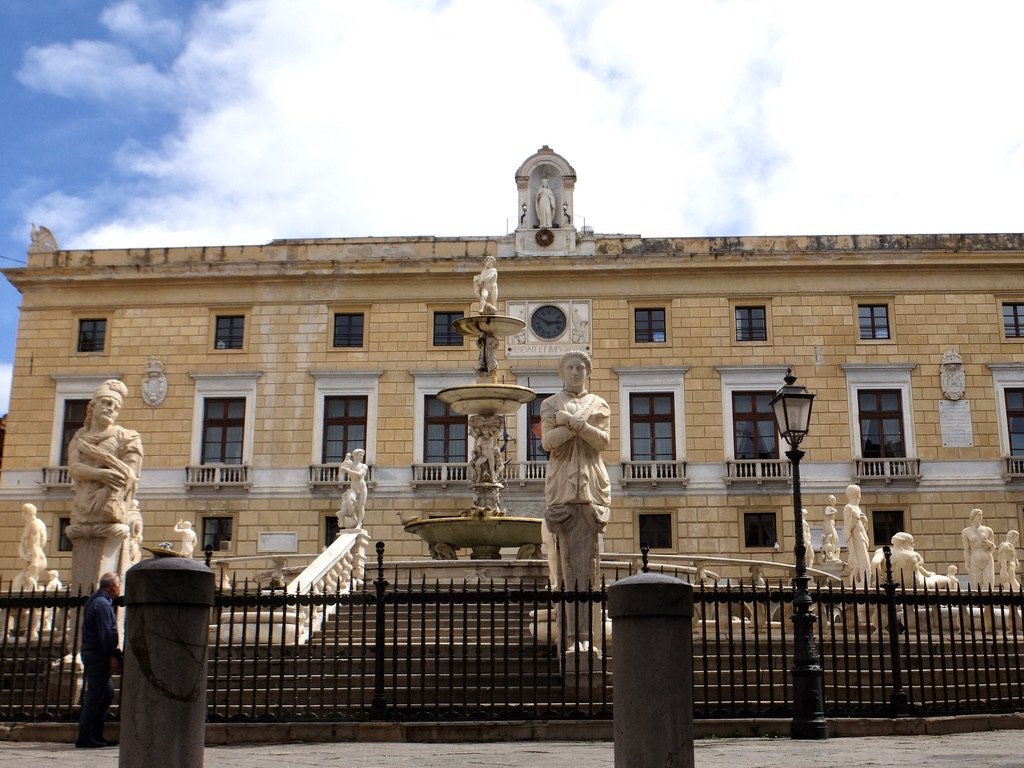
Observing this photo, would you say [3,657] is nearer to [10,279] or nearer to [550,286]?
[550,286]

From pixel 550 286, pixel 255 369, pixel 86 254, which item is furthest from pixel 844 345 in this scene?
pixel 86 254

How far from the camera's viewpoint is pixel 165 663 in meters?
5.64

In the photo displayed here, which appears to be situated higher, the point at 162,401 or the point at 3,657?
the point at 162,401

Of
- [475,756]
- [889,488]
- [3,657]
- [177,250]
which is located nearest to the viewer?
[475,756]

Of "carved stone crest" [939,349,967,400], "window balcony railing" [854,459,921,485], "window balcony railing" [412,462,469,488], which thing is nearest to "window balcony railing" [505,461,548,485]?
"window balcony railing" [412,462,469,488]

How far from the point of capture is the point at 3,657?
10828 mm

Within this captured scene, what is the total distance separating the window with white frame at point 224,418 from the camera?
34.8 metres

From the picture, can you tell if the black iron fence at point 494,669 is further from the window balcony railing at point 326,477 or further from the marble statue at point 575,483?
the window balcony railing at point 326,477

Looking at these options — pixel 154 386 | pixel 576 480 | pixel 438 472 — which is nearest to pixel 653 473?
pixel 438 472

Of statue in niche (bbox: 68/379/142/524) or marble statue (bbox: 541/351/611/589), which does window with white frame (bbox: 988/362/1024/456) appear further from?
statue in niche (bbox: 68/379/142/524)

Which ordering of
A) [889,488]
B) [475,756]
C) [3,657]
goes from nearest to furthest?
[475,756] < [3,657] < [889,488]

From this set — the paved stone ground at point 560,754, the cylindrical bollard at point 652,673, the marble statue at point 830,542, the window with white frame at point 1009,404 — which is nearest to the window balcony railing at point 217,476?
the marble statue at point 830,542

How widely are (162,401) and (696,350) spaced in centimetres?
1644

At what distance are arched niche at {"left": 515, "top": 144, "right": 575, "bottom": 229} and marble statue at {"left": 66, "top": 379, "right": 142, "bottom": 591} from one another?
24595 millimetres
